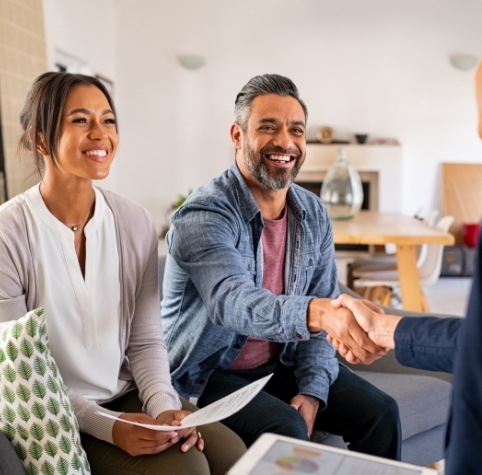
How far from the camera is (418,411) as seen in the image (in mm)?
1989

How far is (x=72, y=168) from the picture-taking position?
5.03ft

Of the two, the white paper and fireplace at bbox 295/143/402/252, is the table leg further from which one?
fireplace at bbox 295/143/402/252

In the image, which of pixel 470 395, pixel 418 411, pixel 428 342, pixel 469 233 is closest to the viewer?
pixel 470 395

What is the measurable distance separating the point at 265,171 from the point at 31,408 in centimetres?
90

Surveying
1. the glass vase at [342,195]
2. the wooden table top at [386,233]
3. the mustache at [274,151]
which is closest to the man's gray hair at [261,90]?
the mustache at [274,151]

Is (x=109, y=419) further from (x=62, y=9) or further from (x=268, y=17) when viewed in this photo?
(x=268, y=17)

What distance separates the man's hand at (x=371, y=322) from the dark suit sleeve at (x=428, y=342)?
0.74 feet

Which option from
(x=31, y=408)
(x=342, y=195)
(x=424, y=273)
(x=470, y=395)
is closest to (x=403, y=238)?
(x=342, y=195)

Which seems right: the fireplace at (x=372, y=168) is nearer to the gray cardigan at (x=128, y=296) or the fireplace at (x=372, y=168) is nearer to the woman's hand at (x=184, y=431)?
the gray cardigan at (x=128, y=296)

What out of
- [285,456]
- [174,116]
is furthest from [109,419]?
[174,116]

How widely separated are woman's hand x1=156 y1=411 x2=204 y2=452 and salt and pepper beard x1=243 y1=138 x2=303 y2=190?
0.67 metres

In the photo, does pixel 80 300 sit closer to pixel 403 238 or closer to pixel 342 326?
pixel 342 326

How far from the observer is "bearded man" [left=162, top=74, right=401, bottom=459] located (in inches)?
63.9

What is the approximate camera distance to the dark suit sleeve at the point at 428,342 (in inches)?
43.8
